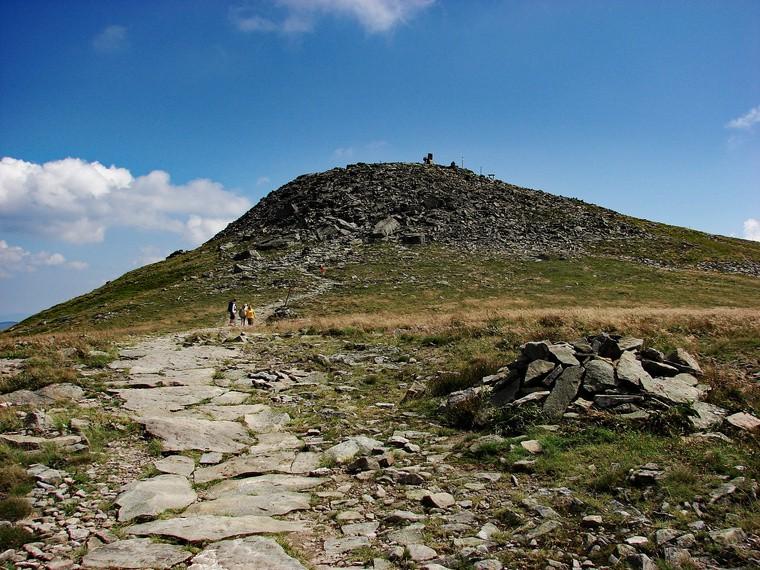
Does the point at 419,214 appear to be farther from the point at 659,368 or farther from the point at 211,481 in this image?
the point at 211,481

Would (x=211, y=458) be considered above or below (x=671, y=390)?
below

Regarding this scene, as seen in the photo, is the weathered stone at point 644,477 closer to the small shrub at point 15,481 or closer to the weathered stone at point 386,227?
the small shrub at point 15,481

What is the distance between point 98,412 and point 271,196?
80.8m

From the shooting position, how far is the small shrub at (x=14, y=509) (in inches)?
244

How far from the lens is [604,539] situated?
18.4ft

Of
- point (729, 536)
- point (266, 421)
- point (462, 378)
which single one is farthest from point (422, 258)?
point (729, 536)

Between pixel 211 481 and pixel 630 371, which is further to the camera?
pixel 630 371

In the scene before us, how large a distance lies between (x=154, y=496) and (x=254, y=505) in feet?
A: 5.05

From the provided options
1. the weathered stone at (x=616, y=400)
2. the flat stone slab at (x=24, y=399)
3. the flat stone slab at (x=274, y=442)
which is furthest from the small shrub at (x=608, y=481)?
the flat stone slab at (x=24, y=399)

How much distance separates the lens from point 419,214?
72312 mm

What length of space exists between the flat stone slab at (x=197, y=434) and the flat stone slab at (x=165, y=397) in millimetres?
1110

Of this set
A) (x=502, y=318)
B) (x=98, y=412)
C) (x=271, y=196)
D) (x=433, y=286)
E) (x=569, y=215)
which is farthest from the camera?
(x=271, y=196)

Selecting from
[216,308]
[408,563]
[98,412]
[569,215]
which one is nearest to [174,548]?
[408,563]

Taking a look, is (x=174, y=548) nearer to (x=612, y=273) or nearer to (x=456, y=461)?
(x=456, y=461)
